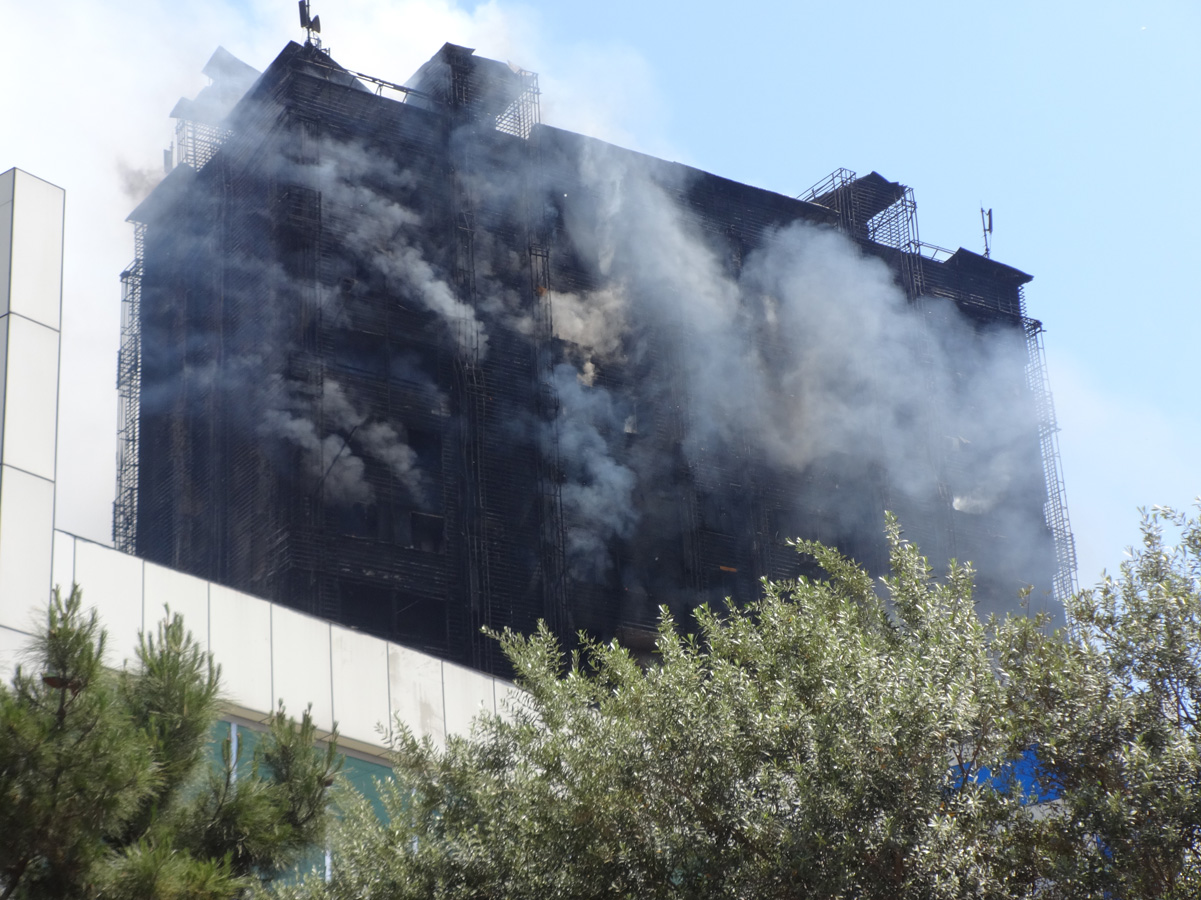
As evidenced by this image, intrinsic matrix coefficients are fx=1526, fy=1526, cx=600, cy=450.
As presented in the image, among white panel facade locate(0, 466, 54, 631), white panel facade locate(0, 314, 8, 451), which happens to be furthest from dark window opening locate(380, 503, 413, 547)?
white panel facade locate(0, 314, 8, 451)

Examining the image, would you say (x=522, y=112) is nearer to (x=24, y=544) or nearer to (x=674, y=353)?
(x=674, y=353)

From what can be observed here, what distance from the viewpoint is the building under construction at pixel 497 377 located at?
39719 mm

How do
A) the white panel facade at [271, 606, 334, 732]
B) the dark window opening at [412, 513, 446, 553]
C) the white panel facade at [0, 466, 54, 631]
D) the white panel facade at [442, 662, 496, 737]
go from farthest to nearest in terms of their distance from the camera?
the dark window opening at [412, 513, 446, 553] < the white panel facade at [442, 662, 496, 737] < the white panel facade at [271, 606, 334, 732] < the white panel facade at [0, 466, 54, 631]

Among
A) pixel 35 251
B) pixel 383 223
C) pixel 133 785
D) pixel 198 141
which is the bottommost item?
pixel 133 785

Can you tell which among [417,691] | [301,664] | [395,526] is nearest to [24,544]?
[301,664]

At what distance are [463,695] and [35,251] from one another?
9367 mm

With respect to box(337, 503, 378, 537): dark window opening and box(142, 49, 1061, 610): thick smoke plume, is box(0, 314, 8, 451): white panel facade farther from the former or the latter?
box(337, 503, 378, 537): dark window opening

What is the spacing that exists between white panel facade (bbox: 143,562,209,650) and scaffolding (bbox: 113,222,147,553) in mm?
26137

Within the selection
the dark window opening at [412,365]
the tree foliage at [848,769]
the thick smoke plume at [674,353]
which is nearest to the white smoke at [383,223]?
the thick smoke plume at [674,353]

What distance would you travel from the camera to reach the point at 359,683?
2092 cm

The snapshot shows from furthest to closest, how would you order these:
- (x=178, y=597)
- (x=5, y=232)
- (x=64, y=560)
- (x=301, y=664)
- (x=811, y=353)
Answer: (x=811, y=353)
(x=301, y=664)
(x=178, y=597)
(x=64, y=560)
(x=5, y=232)

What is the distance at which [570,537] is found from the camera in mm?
42875

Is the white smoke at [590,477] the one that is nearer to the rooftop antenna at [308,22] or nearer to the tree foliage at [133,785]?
the rooftop antenna at [308,22]

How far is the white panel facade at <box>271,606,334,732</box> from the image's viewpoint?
19.8 meters
